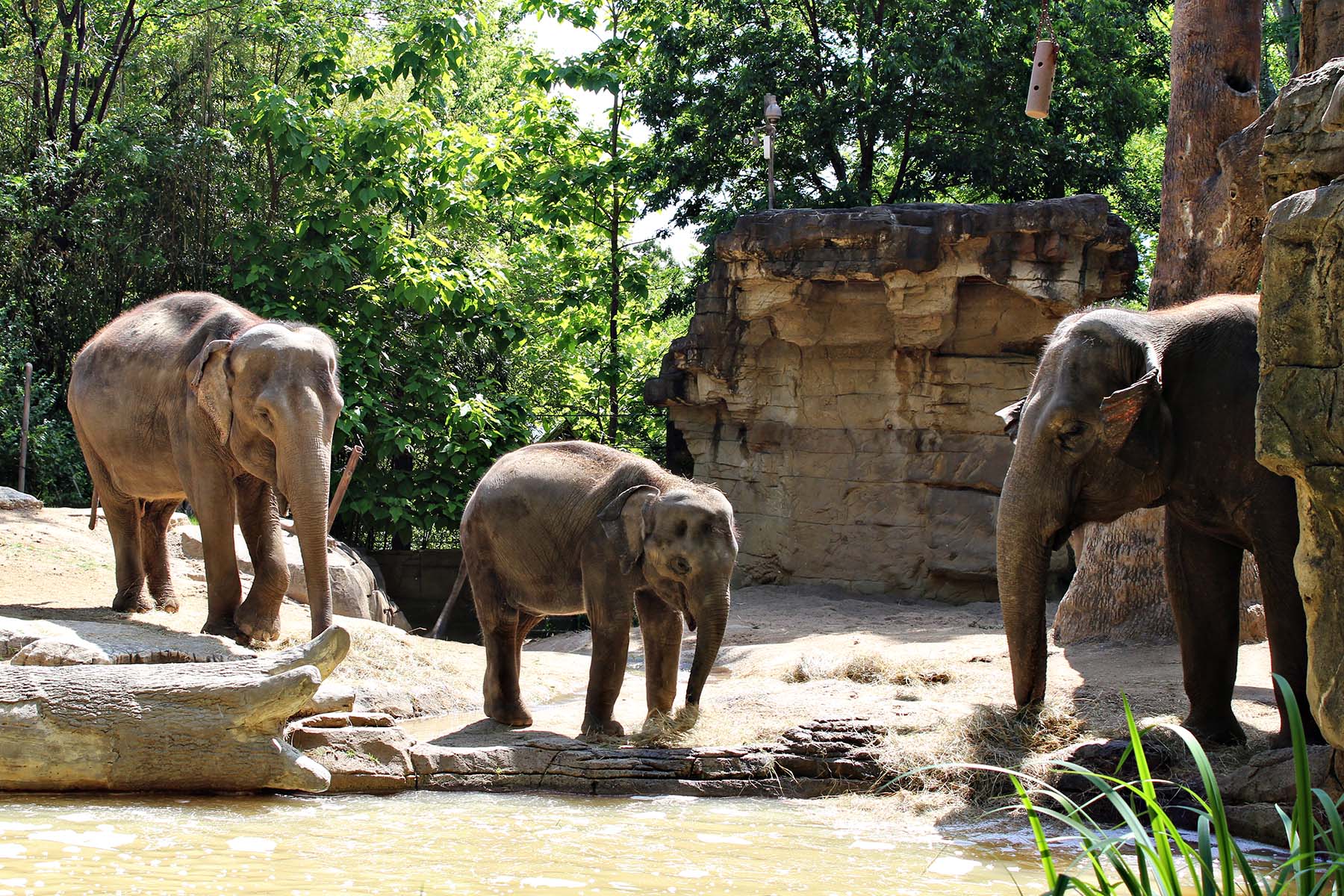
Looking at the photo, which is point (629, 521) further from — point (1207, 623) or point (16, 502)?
point (16, 502)

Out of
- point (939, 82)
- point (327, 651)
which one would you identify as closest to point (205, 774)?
point (327, 651)

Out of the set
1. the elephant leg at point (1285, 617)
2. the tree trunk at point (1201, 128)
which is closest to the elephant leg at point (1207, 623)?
the elephant leg at point (1285, 617)

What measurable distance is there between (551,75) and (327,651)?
1526 centimetres

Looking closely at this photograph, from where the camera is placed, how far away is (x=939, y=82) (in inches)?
748

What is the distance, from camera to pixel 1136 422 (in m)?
6.49

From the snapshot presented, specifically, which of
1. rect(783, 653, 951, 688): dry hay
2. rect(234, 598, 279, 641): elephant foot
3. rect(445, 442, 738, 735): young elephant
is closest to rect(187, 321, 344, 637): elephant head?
rect(234, 598, 279, 641): elephant foot

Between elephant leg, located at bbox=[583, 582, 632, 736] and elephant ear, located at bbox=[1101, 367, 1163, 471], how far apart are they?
106 inches

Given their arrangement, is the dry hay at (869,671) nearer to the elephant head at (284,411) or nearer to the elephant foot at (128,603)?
the elephant head at (284,411)

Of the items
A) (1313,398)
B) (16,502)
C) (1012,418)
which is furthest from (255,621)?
(1313,398)

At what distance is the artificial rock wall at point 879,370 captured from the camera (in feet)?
50.4

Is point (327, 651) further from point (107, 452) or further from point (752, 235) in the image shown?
point (752, 235)

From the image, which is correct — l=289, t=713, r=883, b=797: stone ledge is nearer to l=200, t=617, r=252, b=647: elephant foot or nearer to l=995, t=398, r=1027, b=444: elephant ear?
l=995, t=398, r=1027, b=444: elephant ear

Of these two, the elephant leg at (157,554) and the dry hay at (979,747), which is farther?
the elephant leg at (157,554)

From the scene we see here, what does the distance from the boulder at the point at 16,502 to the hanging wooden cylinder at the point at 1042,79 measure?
10.7m
